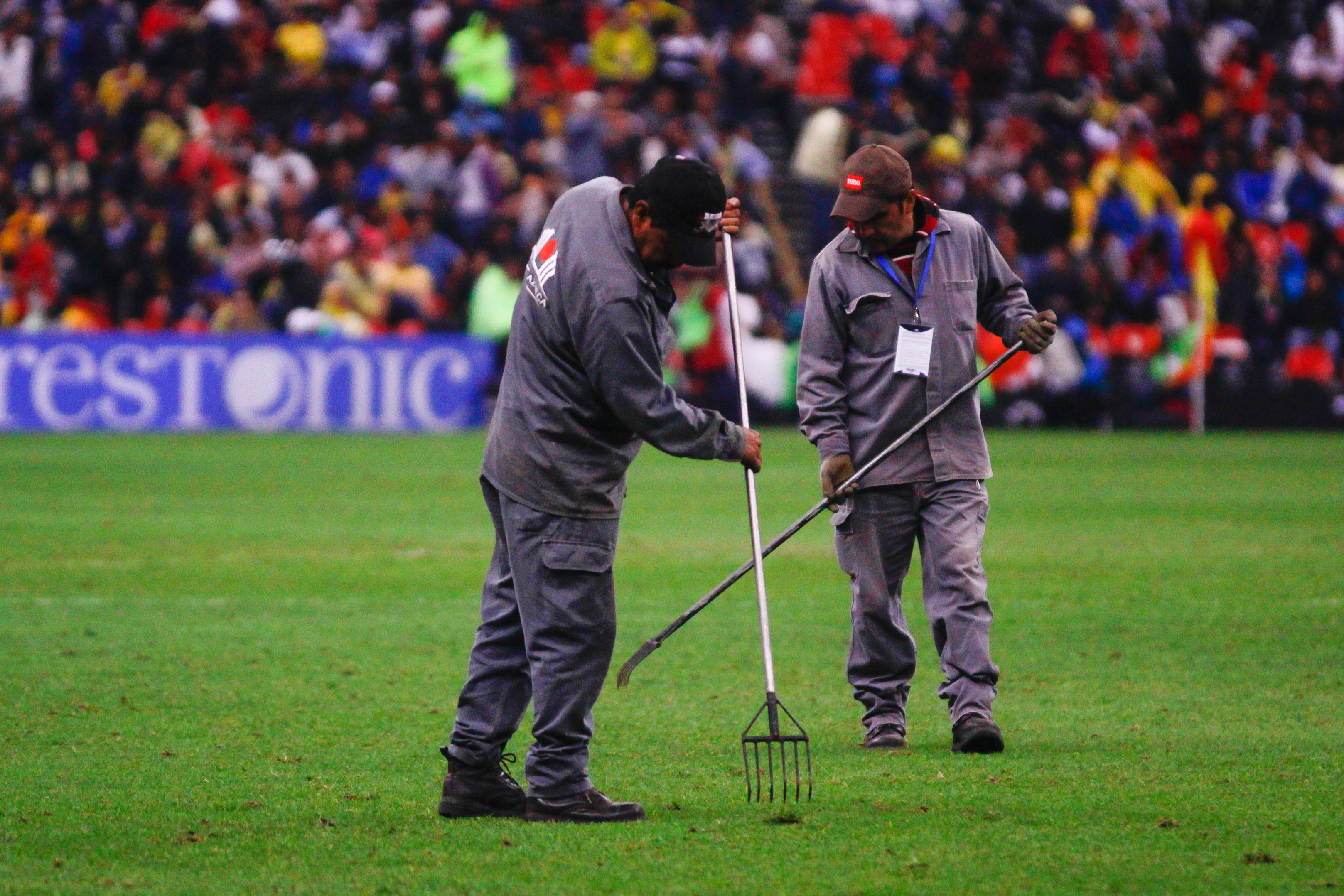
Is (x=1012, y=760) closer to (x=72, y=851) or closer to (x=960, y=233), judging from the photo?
(x=960, y=233)

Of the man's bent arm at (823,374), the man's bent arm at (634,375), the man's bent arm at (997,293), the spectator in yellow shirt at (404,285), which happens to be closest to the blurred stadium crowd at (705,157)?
the spectator in yellow shirt at (404,285)

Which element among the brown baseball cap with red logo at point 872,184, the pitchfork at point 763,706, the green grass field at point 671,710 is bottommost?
the green grass field at point 671,710

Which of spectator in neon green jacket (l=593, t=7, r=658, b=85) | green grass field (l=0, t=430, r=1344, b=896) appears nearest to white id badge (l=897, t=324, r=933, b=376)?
green grass field (l=0, t=430, r=1344, b=896)

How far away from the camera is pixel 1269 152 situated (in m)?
26.8

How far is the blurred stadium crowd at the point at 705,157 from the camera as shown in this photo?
24062mm

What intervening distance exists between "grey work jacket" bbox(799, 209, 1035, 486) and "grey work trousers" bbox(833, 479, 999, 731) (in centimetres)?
11

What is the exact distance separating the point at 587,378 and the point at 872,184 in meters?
1.80

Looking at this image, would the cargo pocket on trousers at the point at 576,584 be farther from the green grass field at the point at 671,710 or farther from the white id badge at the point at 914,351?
the white id badge at the point at 914,351

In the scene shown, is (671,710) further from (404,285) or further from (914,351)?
(404,285)

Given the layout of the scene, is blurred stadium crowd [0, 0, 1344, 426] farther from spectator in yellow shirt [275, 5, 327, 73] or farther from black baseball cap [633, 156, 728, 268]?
black baseball cap [633, 156, 728, 268]

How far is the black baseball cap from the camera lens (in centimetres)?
522

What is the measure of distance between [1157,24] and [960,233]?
23.9 m

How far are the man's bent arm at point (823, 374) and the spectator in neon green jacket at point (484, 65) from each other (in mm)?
20419

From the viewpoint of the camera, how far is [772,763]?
631cm
